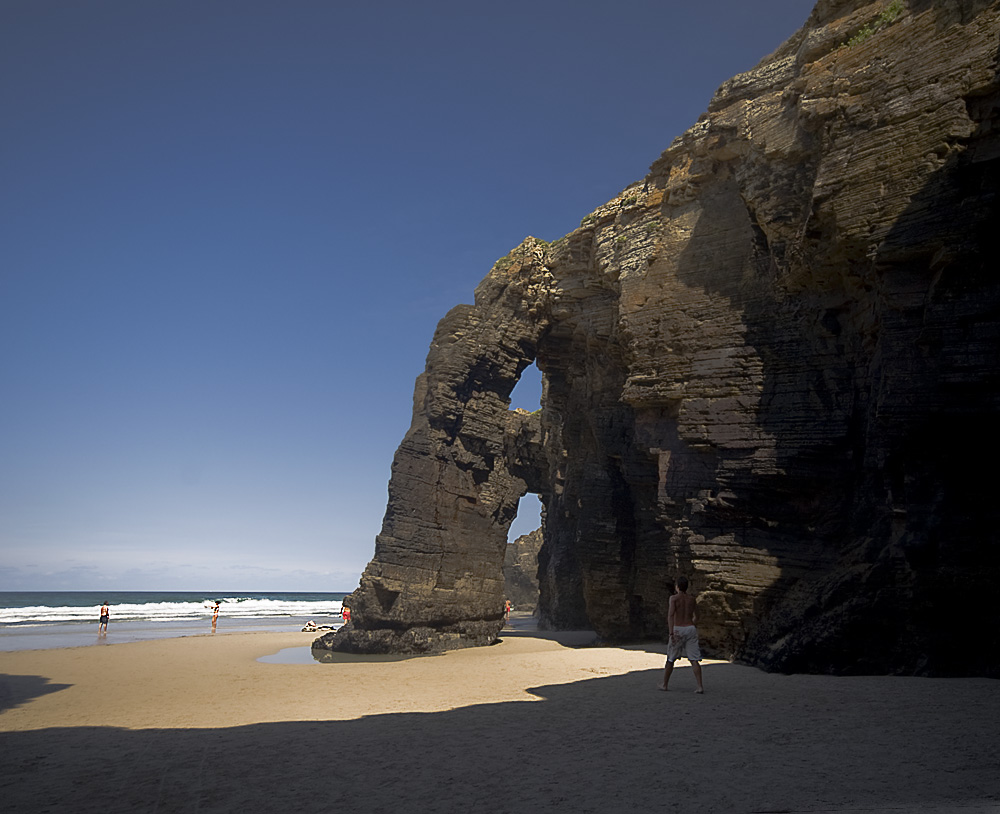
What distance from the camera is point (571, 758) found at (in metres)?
6.28

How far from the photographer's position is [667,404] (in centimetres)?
1816

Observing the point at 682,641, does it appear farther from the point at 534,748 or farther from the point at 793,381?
the point at 793,381

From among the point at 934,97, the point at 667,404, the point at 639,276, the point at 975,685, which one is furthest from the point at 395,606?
the point at 934,97

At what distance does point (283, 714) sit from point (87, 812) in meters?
5.11

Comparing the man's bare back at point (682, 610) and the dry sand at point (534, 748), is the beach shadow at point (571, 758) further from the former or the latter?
the man's bare back at point (682, 610)

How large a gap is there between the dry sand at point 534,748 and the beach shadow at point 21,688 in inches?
24.0

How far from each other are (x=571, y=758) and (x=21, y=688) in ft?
49.6

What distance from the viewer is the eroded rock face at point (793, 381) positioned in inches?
424

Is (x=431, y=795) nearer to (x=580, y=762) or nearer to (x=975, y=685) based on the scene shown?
(x=580, y=762)

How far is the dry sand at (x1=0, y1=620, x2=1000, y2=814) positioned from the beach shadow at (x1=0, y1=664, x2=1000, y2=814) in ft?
0.09

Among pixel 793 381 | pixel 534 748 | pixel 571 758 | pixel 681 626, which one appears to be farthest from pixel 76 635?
pixel 571 758

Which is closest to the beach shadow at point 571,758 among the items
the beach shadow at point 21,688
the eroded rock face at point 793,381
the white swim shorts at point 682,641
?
the white swim shorts at point 682,641

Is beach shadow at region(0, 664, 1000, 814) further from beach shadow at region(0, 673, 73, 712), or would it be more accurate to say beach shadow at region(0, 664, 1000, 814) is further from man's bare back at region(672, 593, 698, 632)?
beach shadow at region(0, 673, 73, 712)

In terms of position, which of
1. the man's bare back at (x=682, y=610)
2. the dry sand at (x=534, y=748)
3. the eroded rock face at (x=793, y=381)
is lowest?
the dry sand at (x=534, y=748)
